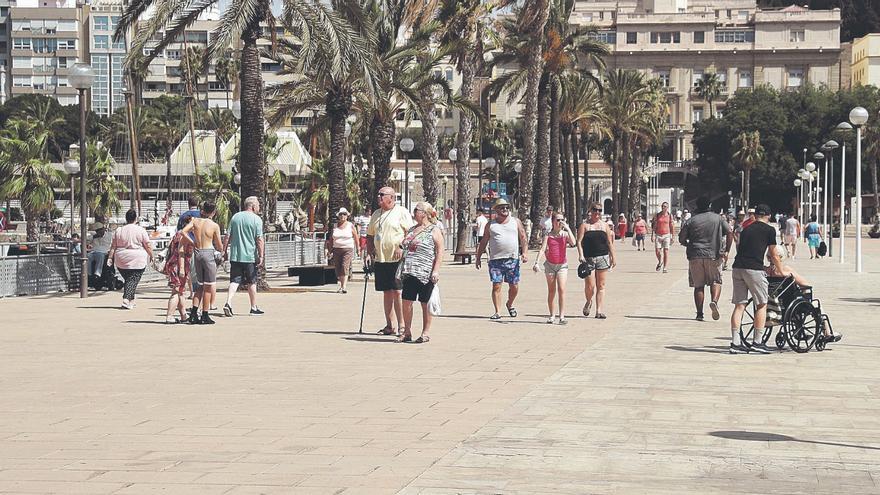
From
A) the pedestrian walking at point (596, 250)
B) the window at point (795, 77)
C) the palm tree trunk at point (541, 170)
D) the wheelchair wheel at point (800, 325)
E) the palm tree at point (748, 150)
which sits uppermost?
the window at point (795, 77)

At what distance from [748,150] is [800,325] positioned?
103 meters

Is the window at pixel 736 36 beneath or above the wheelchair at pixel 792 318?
above

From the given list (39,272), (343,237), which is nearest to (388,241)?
(343,237)

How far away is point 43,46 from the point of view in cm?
14900

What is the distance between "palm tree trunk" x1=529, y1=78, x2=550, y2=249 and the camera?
50344 mm

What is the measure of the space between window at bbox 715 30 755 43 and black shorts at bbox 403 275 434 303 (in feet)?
431

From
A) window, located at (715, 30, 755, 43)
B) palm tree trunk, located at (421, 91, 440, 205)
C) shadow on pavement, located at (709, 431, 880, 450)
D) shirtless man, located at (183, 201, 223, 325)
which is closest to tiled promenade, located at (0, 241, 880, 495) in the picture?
shadow on pavement, located at (709, 431, 880, 450)

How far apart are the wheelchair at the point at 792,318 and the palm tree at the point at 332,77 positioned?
12.3 meters

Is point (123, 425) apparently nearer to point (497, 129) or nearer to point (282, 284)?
point (282, 284)

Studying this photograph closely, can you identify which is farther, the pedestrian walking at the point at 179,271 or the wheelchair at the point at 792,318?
the pedestrian walking at the point at 179,271

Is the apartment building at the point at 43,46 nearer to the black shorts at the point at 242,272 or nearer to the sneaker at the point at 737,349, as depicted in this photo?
the black shorts at the point at 242,272

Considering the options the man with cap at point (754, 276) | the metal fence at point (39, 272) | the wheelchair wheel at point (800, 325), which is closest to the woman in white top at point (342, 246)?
the metal fence at point (39, 272)

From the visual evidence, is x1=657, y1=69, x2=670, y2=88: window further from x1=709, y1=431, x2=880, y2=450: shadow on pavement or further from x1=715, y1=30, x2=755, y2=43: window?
x1=709, y1=431, x2=880, y2=450: shadow on pavement

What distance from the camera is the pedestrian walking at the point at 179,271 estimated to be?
686 inches
